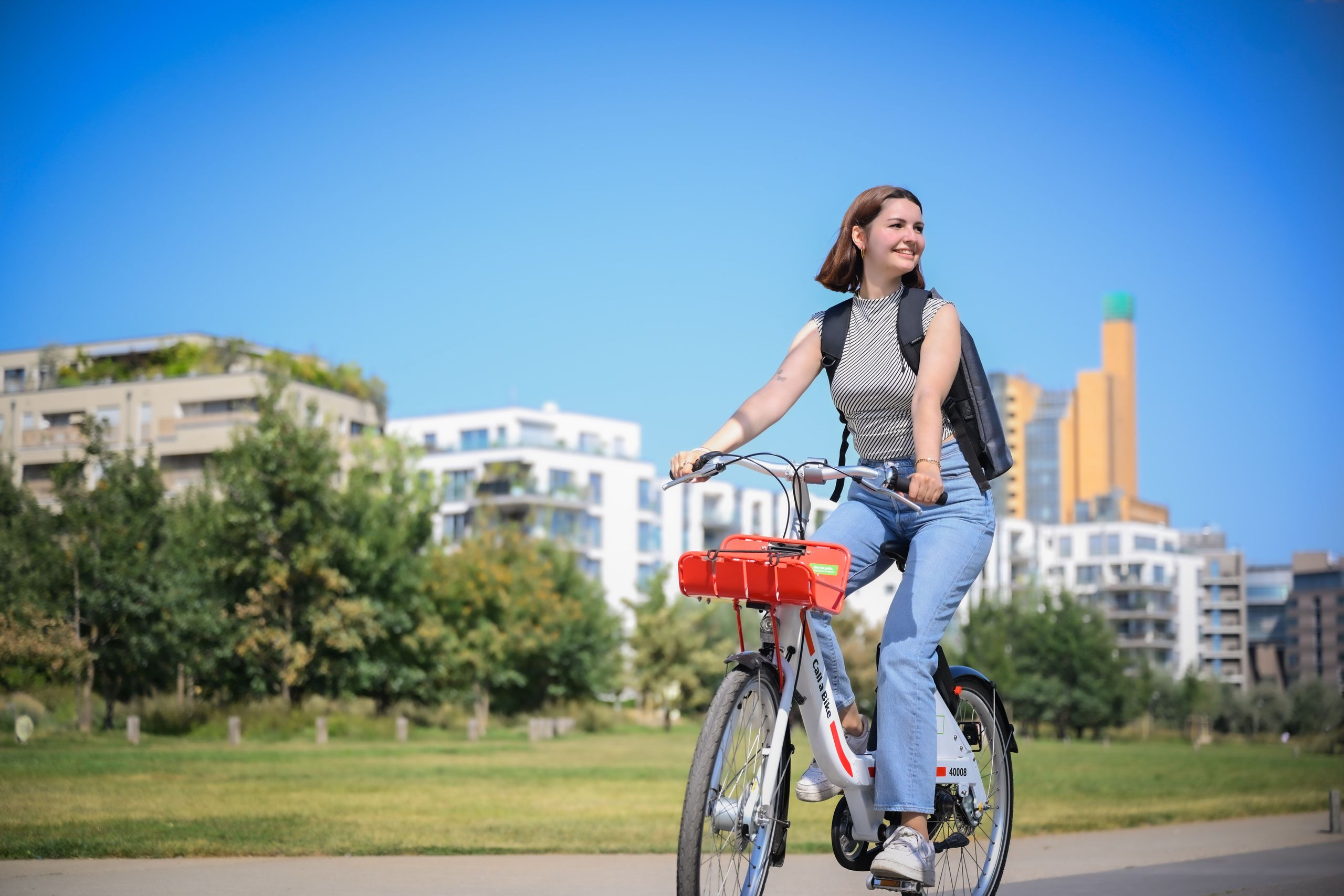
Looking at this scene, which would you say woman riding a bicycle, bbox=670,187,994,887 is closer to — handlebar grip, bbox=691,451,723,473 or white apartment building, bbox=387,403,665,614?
handlebar grip, bbox=691,451,723,473

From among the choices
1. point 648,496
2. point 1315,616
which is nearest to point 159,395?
point 648,496

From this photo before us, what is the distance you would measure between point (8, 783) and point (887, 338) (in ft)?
40.7

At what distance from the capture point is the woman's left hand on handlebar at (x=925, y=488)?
4.24 m

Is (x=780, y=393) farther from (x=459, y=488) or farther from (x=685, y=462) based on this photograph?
(x=459, y=488)

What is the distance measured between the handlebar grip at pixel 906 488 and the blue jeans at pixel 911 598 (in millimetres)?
233

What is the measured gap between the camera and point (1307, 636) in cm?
13700

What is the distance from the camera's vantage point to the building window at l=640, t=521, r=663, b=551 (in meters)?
90.2

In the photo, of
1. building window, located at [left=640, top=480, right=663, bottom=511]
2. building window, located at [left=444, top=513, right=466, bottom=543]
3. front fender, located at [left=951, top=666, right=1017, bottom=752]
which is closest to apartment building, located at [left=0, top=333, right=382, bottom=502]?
building window, located at [left=444, top=513, right=466, bottom=543]

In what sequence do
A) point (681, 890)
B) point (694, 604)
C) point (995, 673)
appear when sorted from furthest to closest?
point (995, 673)
point (694, 604)
point (681, 890)

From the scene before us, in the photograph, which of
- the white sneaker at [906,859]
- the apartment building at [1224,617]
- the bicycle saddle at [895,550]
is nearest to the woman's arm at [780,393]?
the bicycle saddle at [895,550]

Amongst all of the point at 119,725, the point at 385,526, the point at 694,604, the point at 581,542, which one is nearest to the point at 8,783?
the point at 119,725

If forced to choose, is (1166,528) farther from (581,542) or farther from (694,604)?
(694,604)

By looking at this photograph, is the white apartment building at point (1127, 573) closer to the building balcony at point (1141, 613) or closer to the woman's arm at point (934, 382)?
the building balcony at point (1141, 613)

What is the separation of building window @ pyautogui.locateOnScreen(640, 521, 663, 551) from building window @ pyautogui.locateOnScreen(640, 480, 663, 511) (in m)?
1.06
